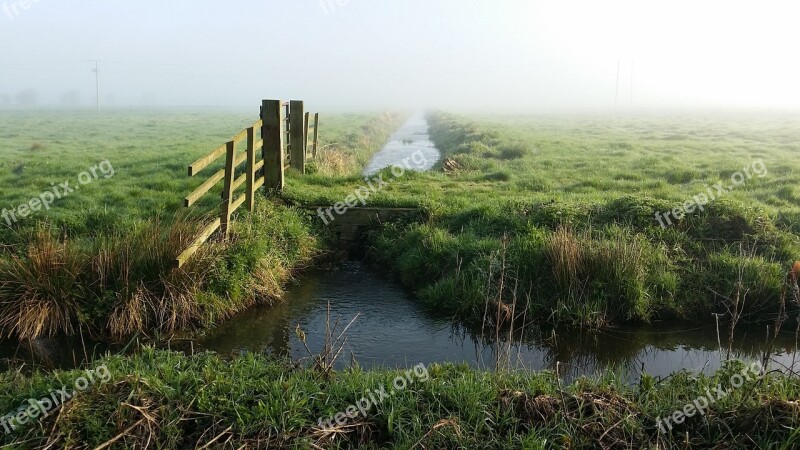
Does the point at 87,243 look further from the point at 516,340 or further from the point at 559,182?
the point at 559,182

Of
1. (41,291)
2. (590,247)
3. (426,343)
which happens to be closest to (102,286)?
(41,291)

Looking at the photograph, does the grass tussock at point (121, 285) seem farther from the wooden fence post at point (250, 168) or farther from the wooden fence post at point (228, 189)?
the wooden fence post at point (250, 168)

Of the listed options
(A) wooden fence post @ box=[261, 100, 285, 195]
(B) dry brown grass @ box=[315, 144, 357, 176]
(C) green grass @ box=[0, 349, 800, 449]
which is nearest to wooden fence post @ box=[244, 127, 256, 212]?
(A) wooden fence post @ box=[261, 100, 285, 195]

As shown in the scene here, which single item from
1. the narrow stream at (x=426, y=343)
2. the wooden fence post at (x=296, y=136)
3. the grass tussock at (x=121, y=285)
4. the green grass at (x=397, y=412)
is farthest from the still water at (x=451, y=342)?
the wooden fence post at (x=296, y=136)

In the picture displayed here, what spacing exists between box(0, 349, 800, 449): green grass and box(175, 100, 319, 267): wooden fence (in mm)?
2967

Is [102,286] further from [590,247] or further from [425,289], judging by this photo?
[590,247]

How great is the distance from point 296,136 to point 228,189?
487cm

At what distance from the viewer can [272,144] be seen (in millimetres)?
11766

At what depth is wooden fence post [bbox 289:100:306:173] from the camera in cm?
1376

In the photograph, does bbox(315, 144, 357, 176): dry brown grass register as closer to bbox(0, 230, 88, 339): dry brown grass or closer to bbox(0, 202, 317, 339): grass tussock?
bbox(0, 202, 317, 339): grass tussock

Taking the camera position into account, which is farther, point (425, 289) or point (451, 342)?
point (425, 289)

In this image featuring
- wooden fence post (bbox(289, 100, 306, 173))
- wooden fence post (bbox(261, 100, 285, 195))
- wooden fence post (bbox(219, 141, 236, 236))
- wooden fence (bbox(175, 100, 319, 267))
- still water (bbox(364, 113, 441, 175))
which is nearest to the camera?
wooden fence (bbox(175, 100, 319, 267))

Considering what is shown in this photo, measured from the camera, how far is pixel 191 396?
525 cm

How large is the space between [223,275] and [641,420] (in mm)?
5768
